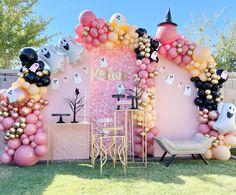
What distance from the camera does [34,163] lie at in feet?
15.4

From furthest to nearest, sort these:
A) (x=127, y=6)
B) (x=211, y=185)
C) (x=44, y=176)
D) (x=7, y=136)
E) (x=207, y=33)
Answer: (x=207, y=33)
(x=127, y=6)
(x=7, y=136)
(x=44, y=176)
(x=211, y=185)

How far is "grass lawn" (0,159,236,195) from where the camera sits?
338cm

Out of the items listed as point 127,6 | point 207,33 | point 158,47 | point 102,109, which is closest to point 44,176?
point 102,109

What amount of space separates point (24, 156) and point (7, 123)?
0.63 metres

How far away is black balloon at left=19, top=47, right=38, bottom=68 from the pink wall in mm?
2403

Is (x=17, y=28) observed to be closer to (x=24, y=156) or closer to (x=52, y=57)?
(x=52, y=57)

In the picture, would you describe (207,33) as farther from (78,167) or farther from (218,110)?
(78,167)

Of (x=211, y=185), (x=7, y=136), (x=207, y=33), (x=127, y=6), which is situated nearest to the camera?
Answer: (x=211, y=185)

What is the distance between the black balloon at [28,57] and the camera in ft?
15.1

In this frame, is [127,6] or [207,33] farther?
[207,33]

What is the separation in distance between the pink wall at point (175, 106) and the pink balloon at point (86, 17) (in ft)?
5.27

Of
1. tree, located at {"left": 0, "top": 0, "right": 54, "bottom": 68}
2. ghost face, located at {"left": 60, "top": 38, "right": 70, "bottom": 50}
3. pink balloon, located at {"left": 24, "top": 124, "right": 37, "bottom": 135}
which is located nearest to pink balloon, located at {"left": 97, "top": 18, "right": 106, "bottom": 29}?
ghost face, located at {"left": 60, "top": 38, "right": 70, "bottom": 50}

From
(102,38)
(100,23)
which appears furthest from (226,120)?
(100,23)

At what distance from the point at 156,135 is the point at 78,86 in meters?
1.76
